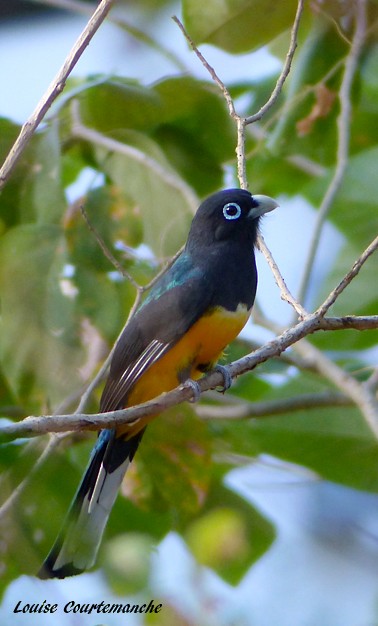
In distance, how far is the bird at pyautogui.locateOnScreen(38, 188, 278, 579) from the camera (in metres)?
3.92

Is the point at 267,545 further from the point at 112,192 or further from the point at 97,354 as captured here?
the point at 112,192

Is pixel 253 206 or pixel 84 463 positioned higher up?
pixel 253 206

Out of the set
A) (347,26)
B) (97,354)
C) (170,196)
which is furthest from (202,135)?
(97,354)

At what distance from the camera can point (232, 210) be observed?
4.36 m

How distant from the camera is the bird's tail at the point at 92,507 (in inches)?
153

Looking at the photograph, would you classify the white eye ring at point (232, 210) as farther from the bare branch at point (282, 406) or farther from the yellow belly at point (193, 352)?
the bare branch at point (282, 406)

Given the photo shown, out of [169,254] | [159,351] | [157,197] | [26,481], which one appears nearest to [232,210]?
[169,254]

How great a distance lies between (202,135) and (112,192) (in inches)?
25.3

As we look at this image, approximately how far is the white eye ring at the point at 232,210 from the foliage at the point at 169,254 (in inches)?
17.6

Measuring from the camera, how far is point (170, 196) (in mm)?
4891

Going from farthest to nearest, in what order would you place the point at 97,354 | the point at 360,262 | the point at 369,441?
1. the point at 369,441
2. the point at 97,354
3. the point at 360,262

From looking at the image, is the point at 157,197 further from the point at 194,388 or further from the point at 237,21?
the point at 194,388

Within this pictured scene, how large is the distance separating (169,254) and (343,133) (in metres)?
0.92

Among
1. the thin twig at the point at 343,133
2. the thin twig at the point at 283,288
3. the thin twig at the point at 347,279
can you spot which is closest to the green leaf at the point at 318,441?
the thin twig at the point at 343,133
